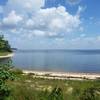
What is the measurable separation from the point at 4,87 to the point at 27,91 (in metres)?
1.34

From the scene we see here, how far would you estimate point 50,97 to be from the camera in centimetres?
1046

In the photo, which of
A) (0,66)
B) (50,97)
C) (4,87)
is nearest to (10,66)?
(0,66)

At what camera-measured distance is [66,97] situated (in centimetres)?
1098

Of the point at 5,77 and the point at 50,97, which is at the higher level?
the point at 5,77

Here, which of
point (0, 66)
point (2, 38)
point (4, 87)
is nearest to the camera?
point (4, 87)

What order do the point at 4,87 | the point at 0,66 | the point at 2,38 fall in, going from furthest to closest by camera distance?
the point at 2,38 < the point at 0,66 < the point at 4,87

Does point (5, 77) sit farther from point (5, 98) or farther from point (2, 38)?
point (2, 38)

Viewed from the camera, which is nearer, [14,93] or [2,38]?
[14,93]

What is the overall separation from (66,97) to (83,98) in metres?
0.64

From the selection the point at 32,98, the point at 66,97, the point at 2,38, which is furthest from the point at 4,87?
the point at 2,38

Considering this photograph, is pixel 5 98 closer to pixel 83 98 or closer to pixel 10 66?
pixel 10 66

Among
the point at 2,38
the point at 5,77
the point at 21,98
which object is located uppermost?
the point at 2,38

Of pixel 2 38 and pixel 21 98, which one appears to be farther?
pixel 2 38

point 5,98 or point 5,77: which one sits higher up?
point 5,77
